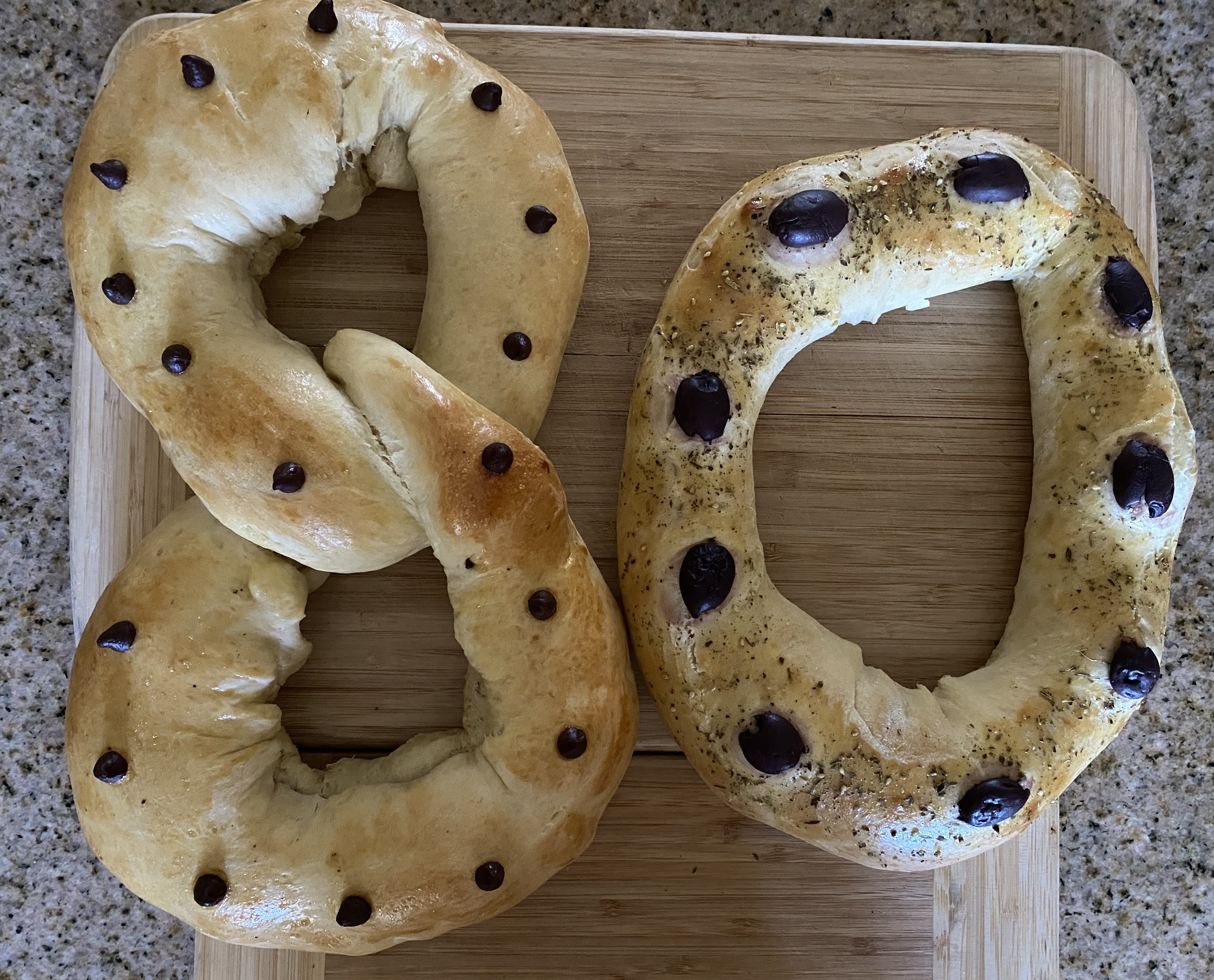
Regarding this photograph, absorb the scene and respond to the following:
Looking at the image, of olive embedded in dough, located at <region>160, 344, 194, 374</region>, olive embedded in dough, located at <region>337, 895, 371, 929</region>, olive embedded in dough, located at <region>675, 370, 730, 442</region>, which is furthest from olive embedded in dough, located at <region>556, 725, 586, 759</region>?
olive embedded in dough, located at <region>160, 344, 194, 374</region>

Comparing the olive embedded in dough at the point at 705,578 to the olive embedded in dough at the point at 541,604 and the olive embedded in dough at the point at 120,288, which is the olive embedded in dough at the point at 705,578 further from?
the olive embedded in dough at the point at 120,288

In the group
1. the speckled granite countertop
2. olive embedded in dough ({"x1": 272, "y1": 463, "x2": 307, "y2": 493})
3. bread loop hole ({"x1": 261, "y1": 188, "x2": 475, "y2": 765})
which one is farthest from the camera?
the speckled granite countertop

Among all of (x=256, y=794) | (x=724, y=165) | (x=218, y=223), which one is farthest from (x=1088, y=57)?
(x=256, y=794)

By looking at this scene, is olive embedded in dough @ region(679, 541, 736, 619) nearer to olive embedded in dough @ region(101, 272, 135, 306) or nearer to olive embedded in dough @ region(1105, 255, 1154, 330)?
olive embedded in dough @ region(1105, 255, 1154, 330)

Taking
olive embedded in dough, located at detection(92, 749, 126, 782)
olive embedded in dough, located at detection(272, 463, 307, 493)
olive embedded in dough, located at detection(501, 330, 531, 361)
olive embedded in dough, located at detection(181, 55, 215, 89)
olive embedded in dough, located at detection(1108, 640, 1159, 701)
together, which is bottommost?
olive embedded in dough, located at detection(92, 749, 126, 782)

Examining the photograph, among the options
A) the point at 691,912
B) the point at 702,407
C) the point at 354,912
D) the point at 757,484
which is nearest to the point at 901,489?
the point at 757,484
